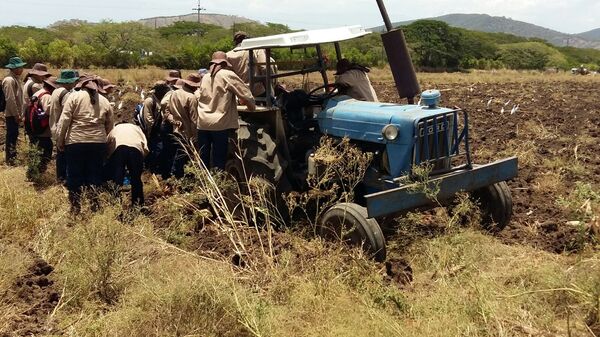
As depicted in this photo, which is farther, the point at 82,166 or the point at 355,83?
the point at 82,166

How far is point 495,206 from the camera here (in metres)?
5.96

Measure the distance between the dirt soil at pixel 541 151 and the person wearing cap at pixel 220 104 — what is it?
307 centimetres

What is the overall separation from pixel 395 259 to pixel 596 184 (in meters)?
4.15

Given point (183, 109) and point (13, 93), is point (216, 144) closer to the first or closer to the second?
point (183, 109)

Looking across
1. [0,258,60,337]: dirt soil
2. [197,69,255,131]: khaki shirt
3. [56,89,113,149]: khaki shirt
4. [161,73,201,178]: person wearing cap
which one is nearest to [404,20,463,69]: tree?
[161,73,201,178]: person wearing cap

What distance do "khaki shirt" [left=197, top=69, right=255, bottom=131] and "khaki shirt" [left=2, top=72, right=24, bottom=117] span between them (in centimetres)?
392

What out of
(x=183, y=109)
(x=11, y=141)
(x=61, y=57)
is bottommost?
(x=11, y=141)

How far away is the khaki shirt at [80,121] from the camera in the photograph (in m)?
6.55

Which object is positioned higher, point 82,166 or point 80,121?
point 80,121

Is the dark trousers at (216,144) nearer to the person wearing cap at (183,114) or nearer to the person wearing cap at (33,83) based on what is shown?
the person wearing cap at (183,114)

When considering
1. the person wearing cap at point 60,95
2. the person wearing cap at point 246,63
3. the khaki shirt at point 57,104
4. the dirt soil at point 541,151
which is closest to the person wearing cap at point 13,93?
the person wearing cap at point 60,95

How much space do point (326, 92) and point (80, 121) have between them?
8.87ft

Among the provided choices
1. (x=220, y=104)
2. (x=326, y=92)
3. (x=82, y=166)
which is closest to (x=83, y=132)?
(x=82, y=166)

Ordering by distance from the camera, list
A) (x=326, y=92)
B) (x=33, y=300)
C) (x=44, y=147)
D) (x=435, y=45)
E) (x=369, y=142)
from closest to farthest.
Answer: (x=33, y=300) < (x=369, y=142) < (x=326, y=92) < (x=44, y=147) < (x=435, y=45)
